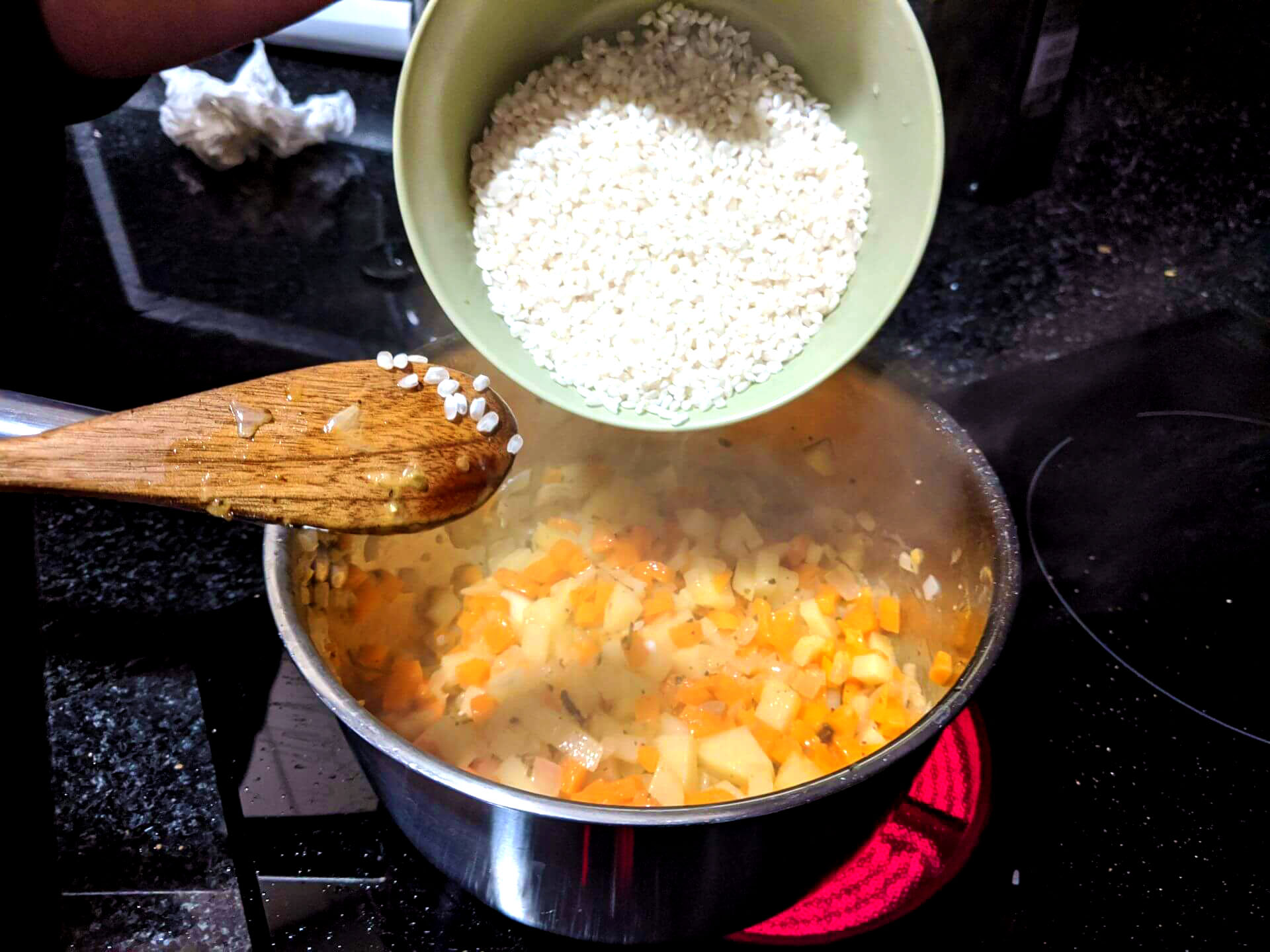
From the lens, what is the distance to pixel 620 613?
4.28ft

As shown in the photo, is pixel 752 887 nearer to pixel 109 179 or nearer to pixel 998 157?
pixel 998 157

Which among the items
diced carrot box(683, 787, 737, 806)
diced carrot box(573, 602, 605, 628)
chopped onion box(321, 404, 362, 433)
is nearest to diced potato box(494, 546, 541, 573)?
diced carrot box(573, 602, 605, 628)

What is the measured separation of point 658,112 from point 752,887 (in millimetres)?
868

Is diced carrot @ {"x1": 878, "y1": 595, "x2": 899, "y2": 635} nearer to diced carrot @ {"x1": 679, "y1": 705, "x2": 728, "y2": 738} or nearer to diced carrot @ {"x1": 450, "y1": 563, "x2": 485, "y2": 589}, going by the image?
diced carrot @ {"x1": 679, "y1": 705, "x2": 728, "y2": 738}

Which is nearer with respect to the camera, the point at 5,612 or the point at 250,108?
the point at 5,612

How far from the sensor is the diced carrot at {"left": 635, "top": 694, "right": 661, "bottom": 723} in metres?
1.21

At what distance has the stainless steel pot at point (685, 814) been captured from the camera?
29.8 inches

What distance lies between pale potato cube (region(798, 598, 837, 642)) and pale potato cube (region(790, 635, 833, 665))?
2 cm

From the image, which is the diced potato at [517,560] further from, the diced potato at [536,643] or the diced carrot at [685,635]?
the diced carrot at [685,635]

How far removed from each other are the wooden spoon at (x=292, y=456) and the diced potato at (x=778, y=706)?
0.51 metres

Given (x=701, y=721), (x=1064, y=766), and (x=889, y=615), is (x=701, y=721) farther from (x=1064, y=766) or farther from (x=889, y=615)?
(x=1064, y=766)

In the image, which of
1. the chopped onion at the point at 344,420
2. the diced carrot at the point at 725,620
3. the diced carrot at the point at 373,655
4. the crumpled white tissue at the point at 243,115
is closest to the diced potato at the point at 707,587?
the diced carrot at the point at 725,620

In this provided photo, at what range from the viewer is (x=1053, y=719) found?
116 centimetres

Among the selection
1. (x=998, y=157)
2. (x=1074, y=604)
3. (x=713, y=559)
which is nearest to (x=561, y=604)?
(x=713, y=559)
